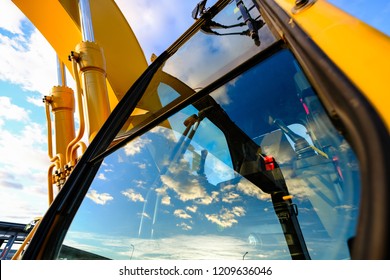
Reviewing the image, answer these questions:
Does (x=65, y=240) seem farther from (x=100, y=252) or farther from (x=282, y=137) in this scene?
(x=282, y=137)

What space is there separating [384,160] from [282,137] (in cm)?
59

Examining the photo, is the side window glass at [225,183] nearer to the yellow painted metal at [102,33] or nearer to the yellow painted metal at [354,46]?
the yellow painted metal at [354,46]

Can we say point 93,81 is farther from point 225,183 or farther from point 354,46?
point 354,46

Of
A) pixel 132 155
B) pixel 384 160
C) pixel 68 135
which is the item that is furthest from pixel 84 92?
pixel 384 160

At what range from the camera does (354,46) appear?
1.69 ft

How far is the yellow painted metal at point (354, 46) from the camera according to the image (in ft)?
1.37

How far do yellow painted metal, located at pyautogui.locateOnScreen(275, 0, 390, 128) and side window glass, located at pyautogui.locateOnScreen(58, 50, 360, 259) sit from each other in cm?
9

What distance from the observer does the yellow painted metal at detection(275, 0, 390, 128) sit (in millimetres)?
418

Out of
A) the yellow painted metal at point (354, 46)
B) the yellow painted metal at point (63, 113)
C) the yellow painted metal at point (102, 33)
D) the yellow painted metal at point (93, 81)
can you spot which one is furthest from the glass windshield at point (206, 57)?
the yellow painted metal at point (102, 33)

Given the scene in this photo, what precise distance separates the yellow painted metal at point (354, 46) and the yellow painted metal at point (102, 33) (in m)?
2.44

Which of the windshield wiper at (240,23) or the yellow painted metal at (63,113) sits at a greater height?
the yellow painted metal at (63,113)

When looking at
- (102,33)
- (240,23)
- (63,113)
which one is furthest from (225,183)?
(102,33)

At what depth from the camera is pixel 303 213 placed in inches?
31.7

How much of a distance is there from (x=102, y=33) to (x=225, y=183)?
8.12 feet
